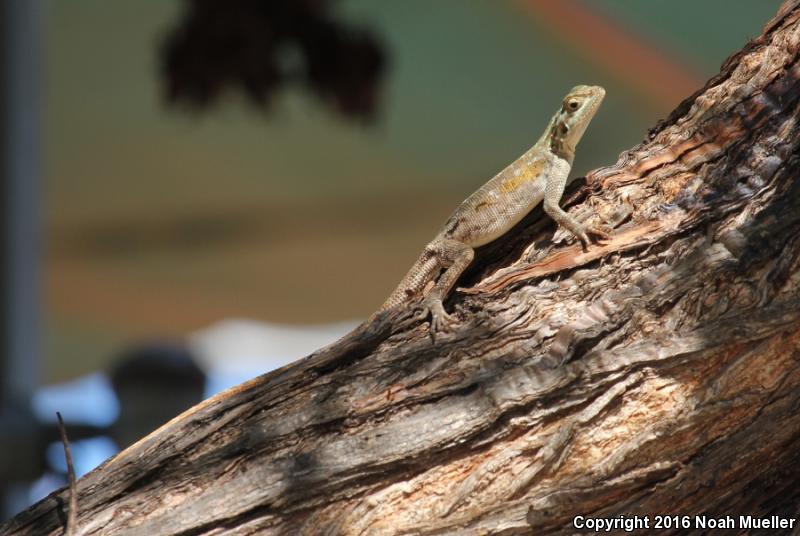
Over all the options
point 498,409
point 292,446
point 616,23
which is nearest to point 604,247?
point 498,409

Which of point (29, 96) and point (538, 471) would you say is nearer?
point (538, 471)

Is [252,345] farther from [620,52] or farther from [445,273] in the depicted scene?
[445,273]

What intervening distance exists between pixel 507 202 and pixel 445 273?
41 centimetres

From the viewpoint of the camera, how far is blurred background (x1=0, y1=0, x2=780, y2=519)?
7.55 metres

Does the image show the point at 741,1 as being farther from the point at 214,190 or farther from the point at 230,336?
the point at 230,336

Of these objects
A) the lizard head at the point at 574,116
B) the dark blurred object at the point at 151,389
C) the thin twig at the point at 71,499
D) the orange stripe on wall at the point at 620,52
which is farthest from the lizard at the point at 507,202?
the orange stripe on wall at the point at 620,52

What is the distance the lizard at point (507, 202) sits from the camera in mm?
3184

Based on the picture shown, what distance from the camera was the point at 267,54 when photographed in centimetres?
580

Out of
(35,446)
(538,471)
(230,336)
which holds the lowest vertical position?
(538,471)

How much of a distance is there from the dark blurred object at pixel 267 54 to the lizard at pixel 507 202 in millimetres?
2588

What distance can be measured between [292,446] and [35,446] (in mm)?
3122

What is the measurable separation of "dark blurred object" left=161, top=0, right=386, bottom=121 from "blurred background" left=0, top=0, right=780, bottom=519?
0.33 m

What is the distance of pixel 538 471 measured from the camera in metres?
2.29

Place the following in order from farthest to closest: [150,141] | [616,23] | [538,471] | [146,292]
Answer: [146,292] < [150,141] < [616,23] < [538,471]
